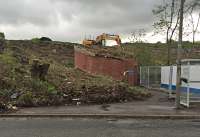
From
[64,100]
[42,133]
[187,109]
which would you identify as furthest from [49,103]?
[42,133]

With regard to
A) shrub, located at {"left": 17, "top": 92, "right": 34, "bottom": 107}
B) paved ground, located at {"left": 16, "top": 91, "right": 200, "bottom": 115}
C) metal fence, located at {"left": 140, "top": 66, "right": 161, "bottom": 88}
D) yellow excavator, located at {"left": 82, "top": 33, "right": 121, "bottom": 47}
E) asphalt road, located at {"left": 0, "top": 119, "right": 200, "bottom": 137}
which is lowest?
asphalt road, located at {"left": 0, "top": 119, "right": 200, "bottom": 137}

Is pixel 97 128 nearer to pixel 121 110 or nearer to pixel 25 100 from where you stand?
pixel 121 110

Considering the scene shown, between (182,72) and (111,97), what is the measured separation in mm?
3660

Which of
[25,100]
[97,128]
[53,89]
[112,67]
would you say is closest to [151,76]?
[112,67]

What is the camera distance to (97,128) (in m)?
14.3

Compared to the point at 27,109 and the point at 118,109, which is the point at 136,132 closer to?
the point at 118,109

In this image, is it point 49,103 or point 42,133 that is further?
point 49,103

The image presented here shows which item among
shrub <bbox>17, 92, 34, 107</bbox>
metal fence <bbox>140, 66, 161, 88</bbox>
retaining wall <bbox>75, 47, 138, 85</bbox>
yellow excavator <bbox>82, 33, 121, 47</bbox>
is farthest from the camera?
yellow excavator <bbox>82, 33, 121, 47</bbox>

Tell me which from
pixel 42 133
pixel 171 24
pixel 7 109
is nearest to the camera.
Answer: pixel 42 133

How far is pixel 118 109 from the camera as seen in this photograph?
1967cm

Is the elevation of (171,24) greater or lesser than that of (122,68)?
greater

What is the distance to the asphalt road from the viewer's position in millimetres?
12938

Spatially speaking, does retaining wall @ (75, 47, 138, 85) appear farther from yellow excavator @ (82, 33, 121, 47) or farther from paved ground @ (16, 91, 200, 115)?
paved ground @ (16, 91, 200, 115)

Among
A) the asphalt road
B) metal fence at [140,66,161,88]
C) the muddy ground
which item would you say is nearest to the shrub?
the muddy ground
